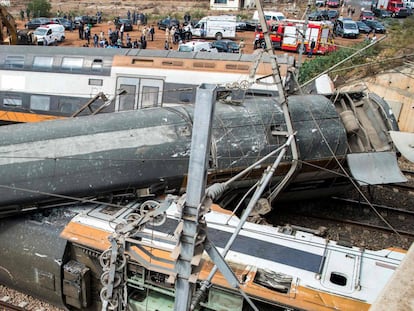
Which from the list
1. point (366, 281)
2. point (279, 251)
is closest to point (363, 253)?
point (366, 281)

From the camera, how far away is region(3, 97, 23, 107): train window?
18384 mm

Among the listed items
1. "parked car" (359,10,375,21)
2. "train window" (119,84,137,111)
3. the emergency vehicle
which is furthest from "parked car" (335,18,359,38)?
"train window" (119,84,137,111)

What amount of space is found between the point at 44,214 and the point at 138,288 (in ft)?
9.94

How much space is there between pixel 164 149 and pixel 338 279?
195 inches

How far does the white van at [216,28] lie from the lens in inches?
1720

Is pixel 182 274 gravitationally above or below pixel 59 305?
above

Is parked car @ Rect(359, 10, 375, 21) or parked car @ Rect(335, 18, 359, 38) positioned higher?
parked car @ Rect(359, 10, 375, 21)

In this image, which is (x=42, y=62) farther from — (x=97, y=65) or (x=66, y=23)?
(x=66, y=23)

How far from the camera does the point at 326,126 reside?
12.4 m

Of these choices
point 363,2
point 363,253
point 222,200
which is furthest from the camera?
point 363,2

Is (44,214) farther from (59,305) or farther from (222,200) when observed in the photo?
(222,200)

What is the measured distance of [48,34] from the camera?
130ft

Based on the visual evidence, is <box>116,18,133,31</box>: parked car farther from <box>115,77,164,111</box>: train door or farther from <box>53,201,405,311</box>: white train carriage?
<box>53,201,405,311</box>: white train carriage

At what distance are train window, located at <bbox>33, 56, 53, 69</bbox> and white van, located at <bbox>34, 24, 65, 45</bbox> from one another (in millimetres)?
21537
